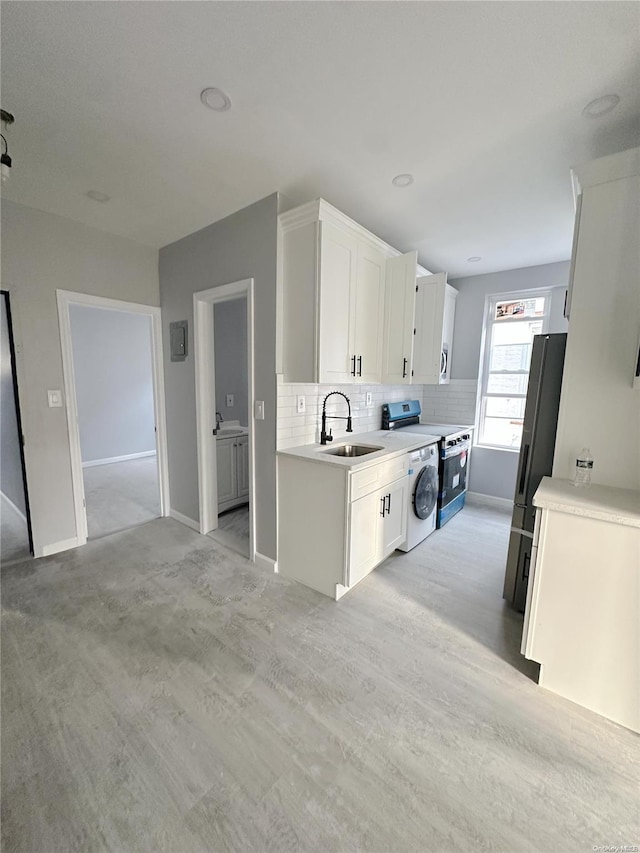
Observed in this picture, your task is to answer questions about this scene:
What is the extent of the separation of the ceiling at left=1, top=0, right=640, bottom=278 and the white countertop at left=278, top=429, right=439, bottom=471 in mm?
1833

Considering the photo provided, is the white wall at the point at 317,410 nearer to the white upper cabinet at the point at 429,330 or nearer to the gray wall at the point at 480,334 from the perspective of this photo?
the white upper cabinet at the point at 429,330

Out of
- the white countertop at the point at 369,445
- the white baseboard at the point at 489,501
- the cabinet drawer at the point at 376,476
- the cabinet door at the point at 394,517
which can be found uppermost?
the white countertop at the point at 369,445

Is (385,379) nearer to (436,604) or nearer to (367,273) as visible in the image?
(367,273)

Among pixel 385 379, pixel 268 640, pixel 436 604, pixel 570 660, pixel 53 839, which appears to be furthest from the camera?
pixel 385 379

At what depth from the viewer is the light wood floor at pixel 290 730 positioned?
116 centimetres

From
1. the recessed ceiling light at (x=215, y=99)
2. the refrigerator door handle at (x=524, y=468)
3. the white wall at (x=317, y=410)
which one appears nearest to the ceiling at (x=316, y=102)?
the recessed ceiling light at (x=215, y=99)

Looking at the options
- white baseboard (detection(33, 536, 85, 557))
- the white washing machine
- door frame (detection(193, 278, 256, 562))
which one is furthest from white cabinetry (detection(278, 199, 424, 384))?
white baseboard (detection(33, 536, 85, 557))

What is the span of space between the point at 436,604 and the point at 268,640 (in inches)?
45.7

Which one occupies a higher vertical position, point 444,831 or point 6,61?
point 6,61

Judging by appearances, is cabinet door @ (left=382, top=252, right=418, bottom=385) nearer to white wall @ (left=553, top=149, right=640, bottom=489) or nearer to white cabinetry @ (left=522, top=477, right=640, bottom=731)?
white wall @ (left=553, top=149, right=640, bottom=489)

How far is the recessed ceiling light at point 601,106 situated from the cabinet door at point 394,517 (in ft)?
7.63

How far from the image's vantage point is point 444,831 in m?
1.15

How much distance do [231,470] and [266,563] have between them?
137cm

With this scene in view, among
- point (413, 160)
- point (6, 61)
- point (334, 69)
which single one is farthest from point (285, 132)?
point (6, 61)
